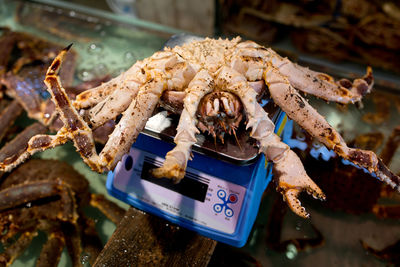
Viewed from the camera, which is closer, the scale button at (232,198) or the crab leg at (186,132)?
the crab leg at (186,132)

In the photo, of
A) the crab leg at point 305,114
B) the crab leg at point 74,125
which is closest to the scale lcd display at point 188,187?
the crab leg at point 74,125

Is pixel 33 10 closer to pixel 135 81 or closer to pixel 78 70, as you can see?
pixel 78 70

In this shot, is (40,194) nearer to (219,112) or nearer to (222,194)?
(222,194)

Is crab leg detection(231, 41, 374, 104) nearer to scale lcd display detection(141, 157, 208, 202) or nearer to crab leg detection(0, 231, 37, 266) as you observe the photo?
scale lcd display detection(141, 157, 208, 202)

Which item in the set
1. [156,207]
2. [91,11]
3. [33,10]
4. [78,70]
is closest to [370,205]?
[156,207]

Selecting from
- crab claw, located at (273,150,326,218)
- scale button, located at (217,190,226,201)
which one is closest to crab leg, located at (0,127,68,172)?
scale button, located at (217,190,226,201)

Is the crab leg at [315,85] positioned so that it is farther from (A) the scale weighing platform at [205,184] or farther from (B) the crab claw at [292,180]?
(B) the crab claw at [292,180]
